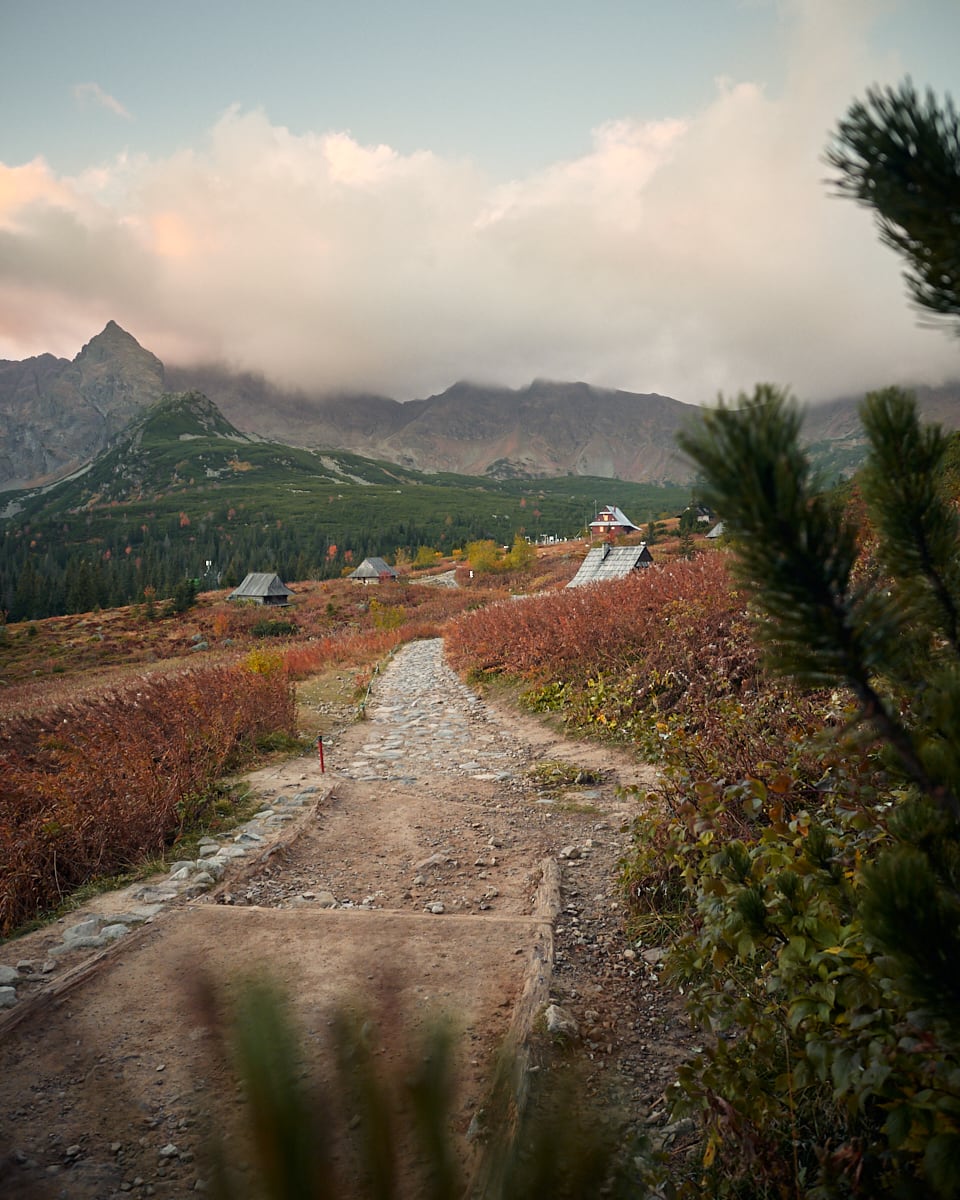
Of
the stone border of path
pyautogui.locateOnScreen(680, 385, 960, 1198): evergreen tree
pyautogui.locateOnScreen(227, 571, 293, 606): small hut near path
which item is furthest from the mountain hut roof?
pyautogui.locateOnScreen(227, 571, 293, 606): small hut near path

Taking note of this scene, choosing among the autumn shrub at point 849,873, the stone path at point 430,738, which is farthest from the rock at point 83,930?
the stone path at point 430,738

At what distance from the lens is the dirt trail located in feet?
9.71

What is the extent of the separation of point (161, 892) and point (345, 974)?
2.43m

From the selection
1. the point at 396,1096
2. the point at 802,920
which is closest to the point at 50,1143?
the point at 396,1096

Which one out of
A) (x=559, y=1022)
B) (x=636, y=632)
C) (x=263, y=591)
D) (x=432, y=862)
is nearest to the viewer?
(x=559, y=1022)

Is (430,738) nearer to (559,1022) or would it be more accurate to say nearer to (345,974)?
(345,974)

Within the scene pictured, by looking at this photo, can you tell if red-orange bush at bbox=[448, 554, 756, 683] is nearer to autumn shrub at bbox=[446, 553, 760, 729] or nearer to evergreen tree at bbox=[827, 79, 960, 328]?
autumn shrub at bbox=[446, 553, 760, 729]

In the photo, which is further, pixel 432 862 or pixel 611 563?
pixel 611 563

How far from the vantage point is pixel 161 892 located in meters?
5.71

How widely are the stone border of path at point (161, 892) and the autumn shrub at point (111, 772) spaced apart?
542mm

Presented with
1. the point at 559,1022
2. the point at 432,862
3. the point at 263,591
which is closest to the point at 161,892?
the point at 432,862

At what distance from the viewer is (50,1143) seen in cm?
297

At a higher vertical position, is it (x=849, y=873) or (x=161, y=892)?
(x=849, y=873)

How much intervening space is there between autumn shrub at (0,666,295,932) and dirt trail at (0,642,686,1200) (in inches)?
26.4
